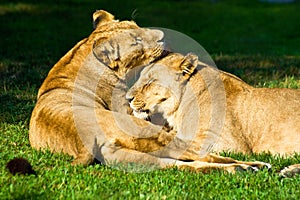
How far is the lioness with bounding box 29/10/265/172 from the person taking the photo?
5312mm

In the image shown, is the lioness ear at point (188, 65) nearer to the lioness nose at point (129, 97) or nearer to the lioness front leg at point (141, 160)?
the lioness nose at point (129, 97)

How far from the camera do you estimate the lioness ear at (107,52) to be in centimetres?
636

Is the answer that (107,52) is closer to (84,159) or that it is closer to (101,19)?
(101,19)

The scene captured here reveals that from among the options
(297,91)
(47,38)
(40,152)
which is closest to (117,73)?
(40,152)

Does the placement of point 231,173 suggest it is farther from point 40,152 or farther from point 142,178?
point 40,152

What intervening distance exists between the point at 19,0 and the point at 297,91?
14.9m

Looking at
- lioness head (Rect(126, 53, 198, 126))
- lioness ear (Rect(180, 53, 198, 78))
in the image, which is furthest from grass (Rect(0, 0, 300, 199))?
lioness ear (Rect(180, 53, 198, 78))

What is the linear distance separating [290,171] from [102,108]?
1.66m

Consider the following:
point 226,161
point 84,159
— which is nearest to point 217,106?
point 226,161

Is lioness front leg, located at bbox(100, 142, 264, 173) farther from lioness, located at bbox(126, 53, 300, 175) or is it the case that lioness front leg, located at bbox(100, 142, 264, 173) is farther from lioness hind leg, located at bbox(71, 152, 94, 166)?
lioness, located at bbox(126, 53, 300, 175)

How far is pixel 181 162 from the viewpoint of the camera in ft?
17.7

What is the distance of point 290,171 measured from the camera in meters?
5.29

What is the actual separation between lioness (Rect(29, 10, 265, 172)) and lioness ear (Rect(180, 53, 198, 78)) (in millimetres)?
223

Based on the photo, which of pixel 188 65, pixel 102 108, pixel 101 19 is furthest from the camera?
pixel 101 19
